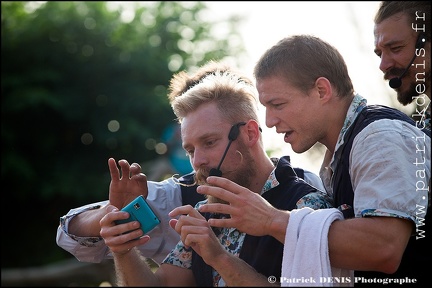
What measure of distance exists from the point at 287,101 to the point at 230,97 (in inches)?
23.3

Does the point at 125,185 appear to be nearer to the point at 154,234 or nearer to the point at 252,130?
the point at 154,234

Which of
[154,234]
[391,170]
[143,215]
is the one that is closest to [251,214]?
[391,170]

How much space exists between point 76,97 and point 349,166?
6234mm

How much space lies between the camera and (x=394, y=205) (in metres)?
2.45

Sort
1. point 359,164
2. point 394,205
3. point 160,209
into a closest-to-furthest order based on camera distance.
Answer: point 394,205 < point 359,164 < point 160,209

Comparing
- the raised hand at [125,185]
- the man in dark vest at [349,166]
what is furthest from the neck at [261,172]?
the raised hand at [125,185]

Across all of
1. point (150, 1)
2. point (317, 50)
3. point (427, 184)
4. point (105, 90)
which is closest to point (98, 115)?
point (105, 90)

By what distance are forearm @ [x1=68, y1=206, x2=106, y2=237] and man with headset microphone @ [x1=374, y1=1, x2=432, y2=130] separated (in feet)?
4.82

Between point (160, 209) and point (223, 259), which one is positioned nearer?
point (223, 259)

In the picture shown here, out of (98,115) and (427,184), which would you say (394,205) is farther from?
(98,115)

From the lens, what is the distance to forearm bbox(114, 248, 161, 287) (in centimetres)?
269

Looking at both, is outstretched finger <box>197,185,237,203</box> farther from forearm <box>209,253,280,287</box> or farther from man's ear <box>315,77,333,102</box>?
man's ear <box>315,77,333,102</box>

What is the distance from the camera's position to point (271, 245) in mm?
2928

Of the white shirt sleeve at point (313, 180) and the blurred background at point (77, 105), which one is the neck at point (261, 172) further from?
the blurred background at point (77, 105)
